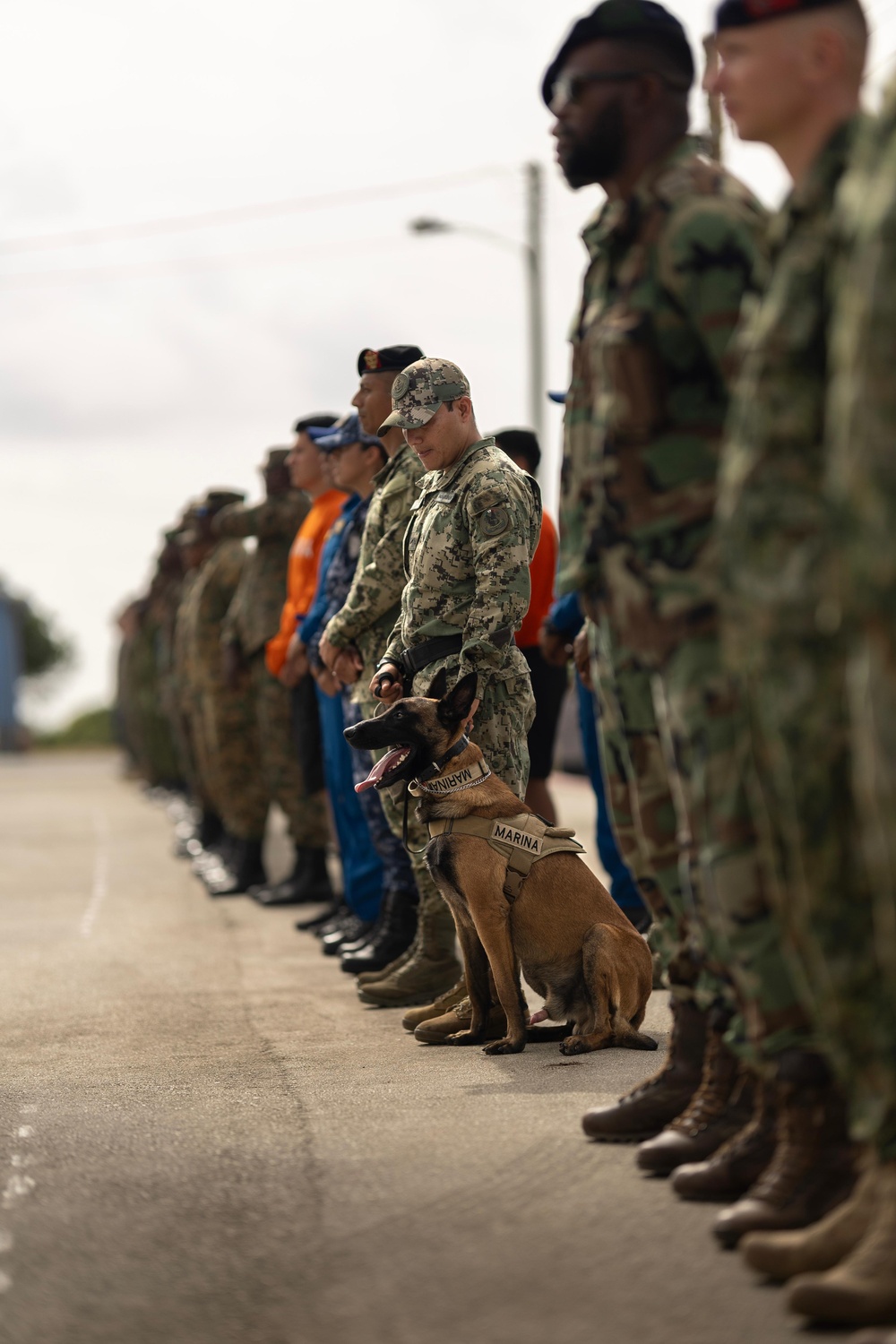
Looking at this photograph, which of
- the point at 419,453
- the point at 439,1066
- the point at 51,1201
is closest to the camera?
the point at 51,1201

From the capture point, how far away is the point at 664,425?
3992 millimetres

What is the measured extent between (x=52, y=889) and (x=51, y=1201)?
8975 mm

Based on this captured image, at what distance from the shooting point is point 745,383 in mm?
3236

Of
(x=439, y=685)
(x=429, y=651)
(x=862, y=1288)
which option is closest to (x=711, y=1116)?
(x=862, y=1288)

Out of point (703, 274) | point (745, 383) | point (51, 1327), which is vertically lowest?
point (51, 1327)

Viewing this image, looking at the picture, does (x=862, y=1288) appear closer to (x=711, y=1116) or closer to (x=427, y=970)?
(x=711, y=1116)

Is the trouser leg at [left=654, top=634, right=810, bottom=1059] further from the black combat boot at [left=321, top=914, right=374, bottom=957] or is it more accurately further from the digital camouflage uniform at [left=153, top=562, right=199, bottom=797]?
the digital camouflage uniform at [left=153, top=562, right=199, bottom=797]

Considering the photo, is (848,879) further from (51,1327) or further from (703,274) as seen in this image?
(51,1327)

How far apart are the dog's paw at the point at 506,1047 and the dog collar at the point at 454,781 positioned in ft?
2.73

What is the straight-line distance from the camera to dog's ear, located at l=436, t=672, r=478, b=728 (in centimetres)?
604

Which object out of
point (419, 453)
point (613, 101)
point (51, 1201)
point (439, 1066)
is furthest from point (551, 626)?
point (51, 1201)

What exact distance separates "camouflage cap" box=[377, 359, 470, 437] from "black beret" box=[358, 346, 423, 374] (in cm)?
142

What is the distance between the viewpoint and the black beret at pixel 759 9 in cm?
356

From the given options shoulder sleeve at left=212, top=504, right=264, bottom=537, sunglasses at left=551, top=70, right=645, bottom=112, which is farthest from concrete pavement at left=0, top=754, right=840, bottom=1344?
shoulder sleeve at left=212, top=504, right=264, bottom=537
